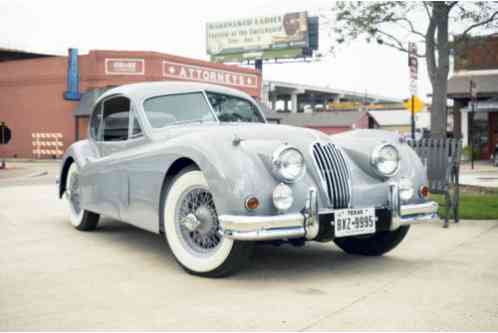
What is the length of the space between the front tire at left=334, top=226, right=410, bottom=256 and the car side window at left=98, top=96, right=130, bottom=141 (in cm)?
231

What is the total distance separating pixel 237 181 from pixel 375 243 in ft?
5.62

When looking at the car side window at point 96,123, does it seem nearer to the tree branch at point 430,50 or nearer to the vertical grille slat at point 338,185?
the vertical grille slat at point 338,185

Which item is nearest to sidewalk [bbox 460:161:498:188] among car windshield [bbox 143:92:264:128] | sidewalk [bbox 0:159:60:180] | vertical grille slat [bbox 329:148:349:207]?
car windshield [bbox 143:92:264:128]

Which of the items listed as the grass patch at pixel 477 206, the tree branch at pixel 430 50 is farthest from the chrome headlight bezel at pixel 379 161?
the tree branch at pixel 430 50

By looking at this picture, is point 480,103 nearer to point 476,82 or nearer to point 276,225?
point 476,82

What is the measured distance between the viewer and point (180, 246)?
4289 millimetres

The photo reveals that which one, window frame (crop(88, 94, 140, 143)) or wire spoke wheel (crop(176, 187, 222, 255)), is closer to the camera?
wire spoke wheel (crop(176, 187, 222, 255))

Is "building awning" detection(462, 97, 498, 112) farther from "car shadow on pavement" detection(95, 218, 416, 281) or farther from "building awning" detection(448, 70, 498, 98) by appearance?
"car shadow on pavement" detection(95, 218, 416, 281)

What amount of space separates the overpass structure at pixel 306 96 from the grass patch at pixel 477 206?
58835 mm

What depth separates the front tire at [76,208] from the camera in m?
6.20

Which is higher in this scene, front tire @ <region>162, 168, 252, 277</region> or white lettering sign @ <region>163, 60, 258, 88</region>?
white lettering sign @ <region>163, 60, 258, 88</region>

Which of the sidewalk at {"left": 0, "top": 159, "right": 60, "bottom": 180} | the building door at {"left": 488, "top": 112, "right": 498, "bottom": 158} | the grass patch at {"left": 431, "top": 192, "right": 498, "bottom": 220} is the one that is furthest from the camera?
the building door at {"left": 488, "top": 112, "right": 498, "bottom": 158}

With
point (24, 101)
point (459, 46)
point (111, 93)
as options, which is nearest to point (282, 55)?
point (24, 101)

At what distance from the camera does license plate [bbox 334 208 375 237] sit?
404 cm
